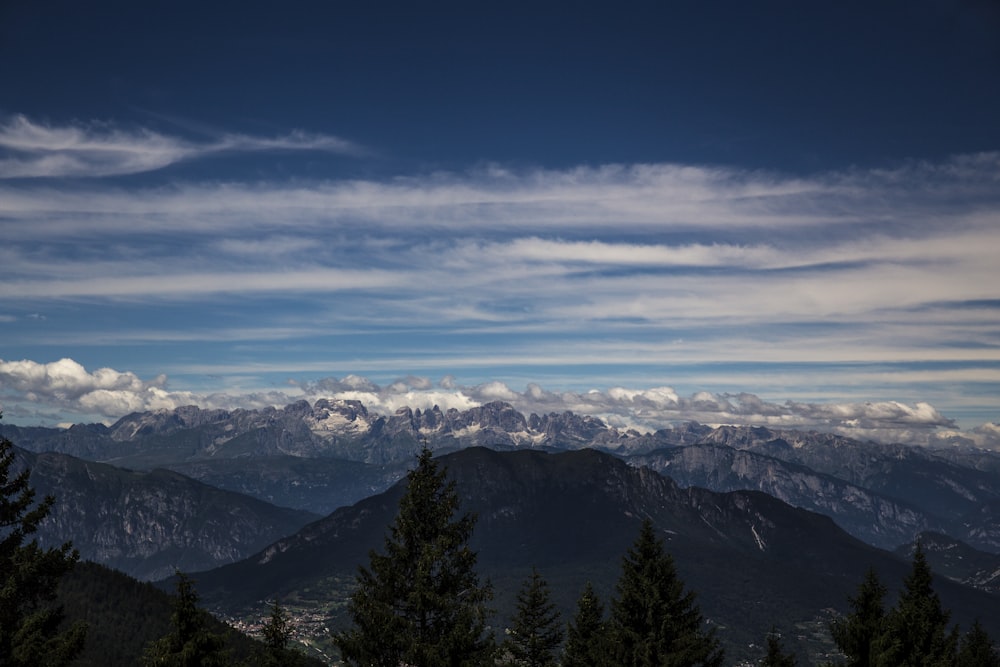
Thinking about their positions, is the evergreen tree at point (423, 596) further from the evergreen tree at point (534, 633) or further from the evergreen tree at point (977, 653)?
the evergreen tree at point (977, 653)

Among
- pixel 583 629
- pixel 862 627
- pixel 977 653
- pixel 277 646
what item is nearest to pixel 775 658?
pixel 862 627

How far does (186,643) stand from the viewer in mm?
33500

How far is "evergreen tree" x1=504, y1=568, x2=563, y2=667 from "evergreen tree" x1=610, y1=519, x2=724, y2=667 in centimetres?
1474

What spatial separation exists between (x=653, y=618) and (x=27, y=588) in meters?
34.0

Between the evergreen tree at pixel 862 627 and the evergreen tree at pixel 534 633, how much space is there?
22.2 metres

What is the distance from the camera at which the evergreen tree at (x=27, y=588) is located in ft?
108

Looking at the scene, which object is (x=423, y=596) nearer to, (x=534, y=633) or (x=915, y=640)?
(x=915, y=640)

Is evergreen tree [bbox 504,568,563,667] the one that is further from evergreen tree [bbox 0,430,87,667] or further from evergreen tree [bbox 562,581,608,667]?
evergreen tree [bbox 0,430,87,667]

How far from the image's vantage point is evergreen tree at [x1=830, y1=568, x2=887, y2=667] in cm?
4428

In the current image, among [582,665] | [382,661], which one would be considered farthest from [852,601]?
[382,661]

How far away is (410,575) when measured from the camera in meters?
35.7

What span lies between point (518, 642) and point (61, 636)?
36976mm

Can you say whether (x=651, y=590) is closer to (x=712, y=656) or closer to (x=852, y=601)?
(x=712, y=656)

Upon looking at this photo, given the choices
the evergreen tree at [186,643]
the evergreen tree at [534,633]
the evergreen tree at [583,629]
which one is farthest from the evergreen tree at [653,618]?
the evergreen tree at [186,643]
